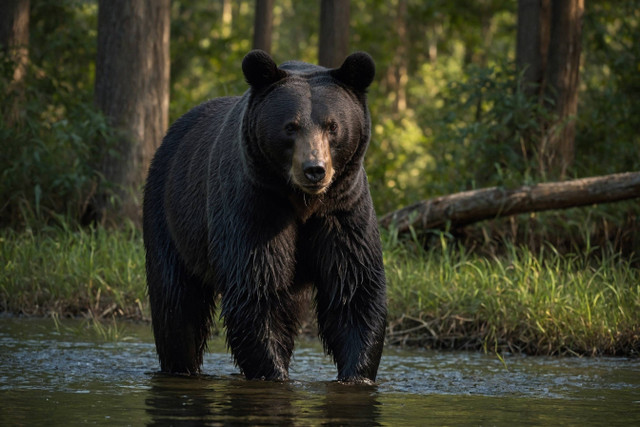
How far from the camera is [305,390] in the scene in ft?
16.0

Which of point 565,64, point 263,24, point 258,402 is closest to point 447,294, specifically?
point 258,402

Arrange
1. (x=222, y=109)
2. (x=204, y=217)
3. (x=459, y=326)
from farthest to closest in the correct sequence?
(x=459, y=326), (x=222, y=109), (x=204, y=217)

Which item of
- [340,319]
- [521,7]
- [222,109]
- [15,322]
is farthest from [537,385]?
[521,7]

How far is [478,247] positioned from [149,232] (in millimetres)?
4468

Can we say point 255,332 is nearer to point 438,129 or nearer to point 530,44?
point 530,44

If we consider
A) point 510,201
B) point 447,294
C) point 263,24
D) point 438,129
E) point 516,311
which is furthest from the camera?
point 263,24

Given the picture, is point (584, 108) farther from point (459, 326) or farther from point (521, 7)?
point (459, 326)

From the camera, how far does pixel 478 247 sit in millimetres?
9844

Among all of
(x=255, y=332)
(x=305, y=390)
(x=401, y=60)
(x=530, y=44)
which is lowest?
(x=305, y=390)

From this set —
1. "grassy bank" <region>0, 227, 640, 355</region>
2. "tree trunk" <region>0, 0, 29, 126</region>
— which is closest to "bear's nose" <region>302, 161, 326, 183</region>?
"grassy bank" <region>0, 227, 640, 355</region>

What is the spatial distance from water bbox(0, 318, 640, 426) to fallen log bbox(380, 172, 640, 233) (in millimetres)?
2411

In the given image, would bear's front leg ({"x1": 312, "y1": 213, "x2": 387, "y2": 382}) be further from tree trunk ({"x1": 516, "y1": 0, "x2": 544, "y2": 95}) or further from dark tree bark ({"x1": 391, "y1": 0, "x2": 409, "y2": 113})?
dark tree bark ({"x1": 391, "y1": 0, "x2": 409, "y2": 113})

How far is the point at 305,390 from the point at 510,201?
4751 millimetres

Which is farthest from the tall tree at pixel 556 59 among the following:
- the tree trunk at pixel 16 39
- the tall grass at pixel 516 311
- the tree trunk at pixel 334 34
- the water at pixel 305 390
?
the tree trunk at pixel 16 39
